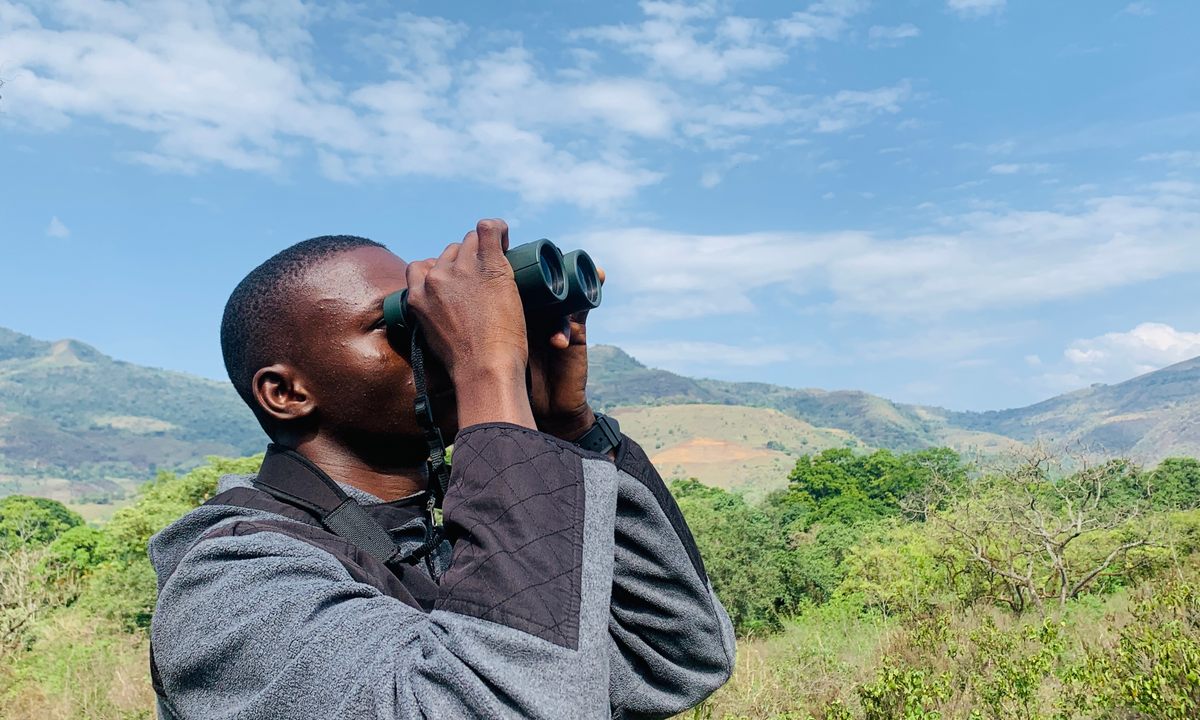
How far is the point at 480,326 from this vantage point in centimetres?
108

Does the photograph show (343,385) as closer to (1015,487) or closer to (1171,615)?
(1171,615)

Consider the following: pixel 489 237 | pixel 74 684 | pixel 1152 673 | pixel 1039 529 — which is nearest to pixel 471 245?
pixel 489 237

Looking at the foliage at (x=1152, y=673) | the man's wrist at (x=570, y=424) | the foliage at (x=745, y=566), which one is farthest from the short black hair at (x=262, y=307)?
the foliage at (x=745, y=566)

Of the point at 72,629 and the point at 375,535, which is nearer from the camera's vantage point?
the point at 375,535

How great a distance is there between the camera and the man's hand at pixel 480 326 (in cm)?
107

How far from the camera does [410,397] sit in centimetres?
128

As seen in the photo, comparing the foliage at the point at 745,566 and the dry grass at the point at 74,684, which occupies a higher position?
the dry grass at the point at 74,684

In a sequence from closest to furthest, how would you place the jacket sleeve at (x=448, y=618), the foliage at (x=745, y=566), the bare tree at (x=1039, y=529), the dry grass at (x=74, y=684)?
the jacket sleeve at (x=448, y=618), the dry grass at (x=74, y=684), the bare tree at (x=1039, y=529), the foliage at (x=745, y=566)

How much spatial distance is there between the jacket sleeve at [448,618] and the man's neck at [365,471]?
0.85 feet

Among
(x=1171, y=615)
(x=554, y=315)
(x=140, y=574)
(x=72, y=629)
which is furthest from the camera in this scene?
(x=140, y=574)

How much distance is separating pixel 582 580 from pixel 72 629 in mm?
17114

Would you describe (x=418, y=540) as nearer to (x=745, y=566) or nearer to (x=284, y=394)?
(x=284, y=394)

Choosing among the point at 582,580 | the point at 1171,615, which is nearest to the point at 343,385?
the point at 582,580

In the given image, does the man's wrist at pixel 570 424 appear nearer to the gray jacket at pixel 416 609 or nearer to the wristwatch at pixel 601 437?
the wristwatch at pixel 601 437
